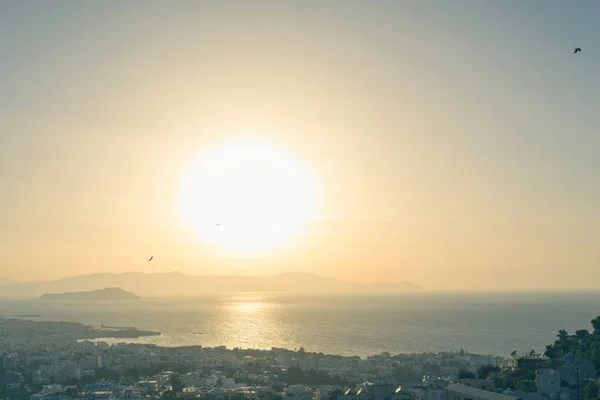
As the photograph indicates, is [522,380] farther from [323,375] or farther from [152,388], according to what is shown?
[152,388]

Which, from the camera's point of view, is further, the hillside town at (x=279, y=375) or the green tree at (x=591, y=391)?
the hillside town at (x=279, y=375)

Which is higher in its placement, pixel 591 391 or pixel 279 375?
pixel 591 391

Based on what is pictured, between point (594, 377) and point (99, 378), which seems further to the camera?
point (99, 378)

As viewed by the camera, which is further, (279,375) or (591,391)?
(279,375)

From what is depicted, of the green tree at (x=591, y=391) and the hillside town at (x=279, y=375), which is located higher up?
the green tree at (x=591, y=391)

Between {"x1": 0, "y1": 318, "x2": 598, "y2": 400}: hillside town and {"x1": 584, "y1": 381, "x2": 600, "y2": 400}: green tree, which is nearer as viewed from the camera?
{"x1": 584, "y1": 381, "x2": 600, "y2": 400}: green tree

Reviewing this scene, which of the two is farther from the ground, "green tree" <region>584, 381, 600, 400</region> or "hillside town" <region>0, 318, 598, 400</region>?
"green tree" <region>584, 381, 600, 400</region>

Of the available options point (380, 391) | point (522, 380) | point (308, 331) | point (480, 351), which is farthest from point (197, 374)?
point (308, 331)

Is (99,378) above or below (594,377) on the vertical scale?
below
